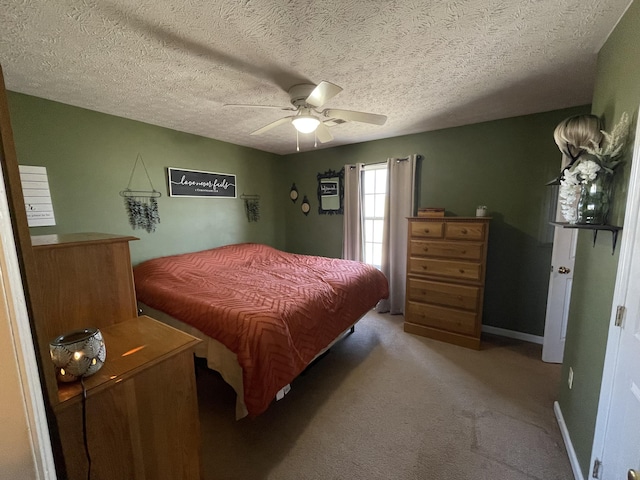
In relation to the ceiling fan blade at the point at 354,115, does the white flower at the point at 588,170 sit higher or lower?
lower

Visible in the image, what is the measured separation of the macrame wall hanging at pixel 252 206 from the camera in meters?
4.04

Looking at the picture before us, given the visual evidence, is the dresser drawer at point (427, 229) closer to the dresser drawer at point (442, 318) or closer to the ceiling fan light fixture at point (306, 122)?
the dresser drawer at point (442, 318)

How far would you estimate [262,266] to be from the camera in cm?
319

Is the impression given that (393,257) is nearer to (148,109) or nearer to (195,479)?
(195,479)

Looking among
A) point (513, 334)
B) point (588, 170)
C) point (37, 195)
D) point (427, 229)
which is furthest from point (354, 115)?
point (513, 334)

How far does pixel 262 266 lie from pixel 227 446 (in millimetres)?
1824

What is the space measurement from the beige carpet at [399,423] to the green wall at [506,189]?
64 centimetres

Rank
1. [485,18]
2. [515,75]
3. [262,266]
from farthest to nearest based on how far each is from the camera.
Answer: [262,266]
[515,75]
[485,18]

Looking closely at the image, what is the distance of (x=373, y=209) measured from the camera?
153 inches

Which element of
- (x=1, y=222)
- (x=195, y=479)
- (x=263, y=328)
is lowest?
(x=195, y=479)

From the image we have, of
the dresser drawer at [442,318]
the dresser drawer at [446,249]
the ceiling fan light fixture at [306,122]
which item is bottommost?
the dresser drawer at [442,318]

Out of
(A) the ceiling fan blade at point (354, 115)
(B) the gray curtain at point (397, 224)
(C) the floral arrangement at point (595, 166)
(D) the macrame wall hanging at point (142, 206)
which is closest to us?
(C) the floral arrangement at point (595, 166)

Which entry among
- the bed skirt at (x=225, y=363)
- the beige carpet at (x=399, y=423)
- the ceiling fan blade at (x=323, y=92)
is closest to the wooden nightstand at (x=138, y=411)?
the bed skirt at (x=225, y=363)

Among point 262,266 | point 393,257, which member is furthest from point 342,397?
point 393,257
